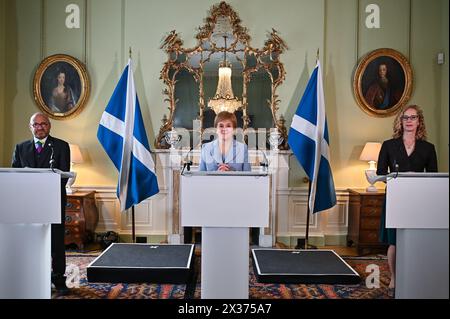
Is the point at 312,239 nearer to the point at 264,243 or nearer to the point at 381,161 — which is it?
the point at 264,243

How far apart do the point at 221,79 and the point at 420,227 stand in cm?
326

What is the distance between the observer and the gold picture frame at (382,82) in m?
5.04

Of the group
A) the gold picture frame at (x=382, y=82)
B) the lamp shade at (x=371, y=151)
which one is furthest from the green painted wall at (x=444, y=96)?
the lamp shade at (x=371, y=151)

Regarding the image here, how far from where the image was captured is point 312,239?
16.5 ft

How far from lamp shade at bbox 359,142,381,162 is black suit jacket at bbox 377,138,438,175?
5.73ft

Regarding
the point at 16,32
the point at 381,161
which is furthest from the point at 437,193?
the point at 16,32

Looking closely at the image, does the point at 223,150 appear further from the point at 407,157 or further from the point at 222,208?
the point at 407,157

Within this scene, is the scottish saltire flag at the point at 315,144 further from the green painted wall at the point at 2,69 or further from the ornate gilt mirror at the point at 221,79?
the green painted wall at the point at 2,69

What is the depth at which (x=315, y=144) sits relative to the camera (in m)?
4.49

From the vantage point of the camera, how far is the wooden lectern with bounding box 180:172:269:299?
2357mm

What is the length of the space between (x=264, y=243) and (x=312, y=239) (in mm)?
607

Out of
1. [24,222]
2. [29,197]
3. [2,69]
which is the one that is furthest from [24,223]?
[2,69]

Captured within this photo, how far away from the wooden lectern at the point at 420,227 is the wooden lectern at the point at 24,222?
6.42ft

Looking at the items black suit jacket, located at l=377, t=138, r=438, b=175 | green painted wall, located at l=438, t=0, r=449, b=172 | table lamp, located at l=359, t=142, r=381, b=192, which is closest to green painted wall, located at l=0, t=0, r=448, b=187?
green painted wall, located at l=438, t=0, r=449, b=172
